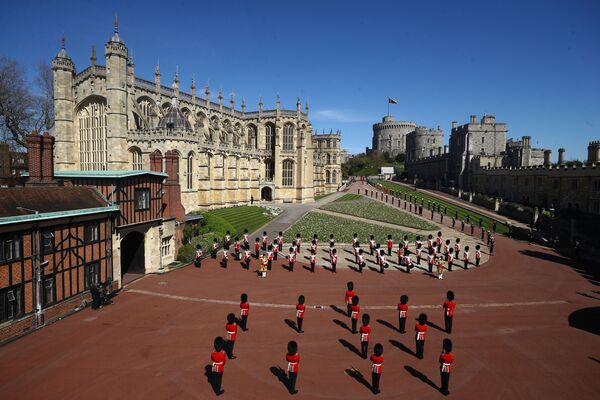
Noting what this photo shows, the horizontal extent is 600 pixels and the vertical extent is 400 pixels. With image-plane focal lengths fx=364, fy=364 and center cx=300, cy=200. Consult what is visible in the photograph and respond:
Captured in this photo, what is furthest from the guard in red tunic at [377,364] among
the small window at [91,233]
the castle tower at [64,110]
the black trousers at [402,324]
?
the castle tower at [64,110]

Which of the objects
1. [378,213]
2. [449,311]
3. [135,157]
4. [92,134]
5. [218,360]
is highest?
[92,134]

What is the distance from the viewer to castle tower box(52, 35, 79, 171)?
39.6m

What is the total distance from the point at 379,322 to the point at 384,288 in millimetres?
4852

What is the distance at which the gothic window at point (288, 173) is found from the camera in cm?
5950

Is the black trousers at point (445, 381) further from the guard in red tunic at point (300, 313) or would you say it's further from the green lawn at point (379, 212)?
the green lawn at point (379, 212)

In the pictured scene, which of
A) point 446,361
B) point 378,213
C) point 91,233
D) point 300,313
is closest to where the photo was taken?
point 446,361

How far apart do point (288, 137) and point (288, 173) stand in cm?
588

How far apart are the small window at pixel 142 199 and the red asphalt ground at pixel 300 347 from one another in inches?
166

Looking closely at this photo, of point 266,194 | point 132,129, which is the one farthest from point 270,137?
point 132,129

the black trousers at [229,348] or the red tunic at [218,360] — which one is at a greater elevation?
the red tunic at [218,360]

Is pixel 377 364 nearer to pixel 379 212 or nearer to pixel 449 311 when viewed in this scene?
pixel 449 311

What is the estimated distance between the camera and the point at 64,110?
131ft

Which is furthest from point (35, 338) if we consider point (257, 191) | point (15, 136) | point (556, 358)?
point (257, 191)

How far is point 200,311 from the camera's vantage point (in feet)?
50.5
